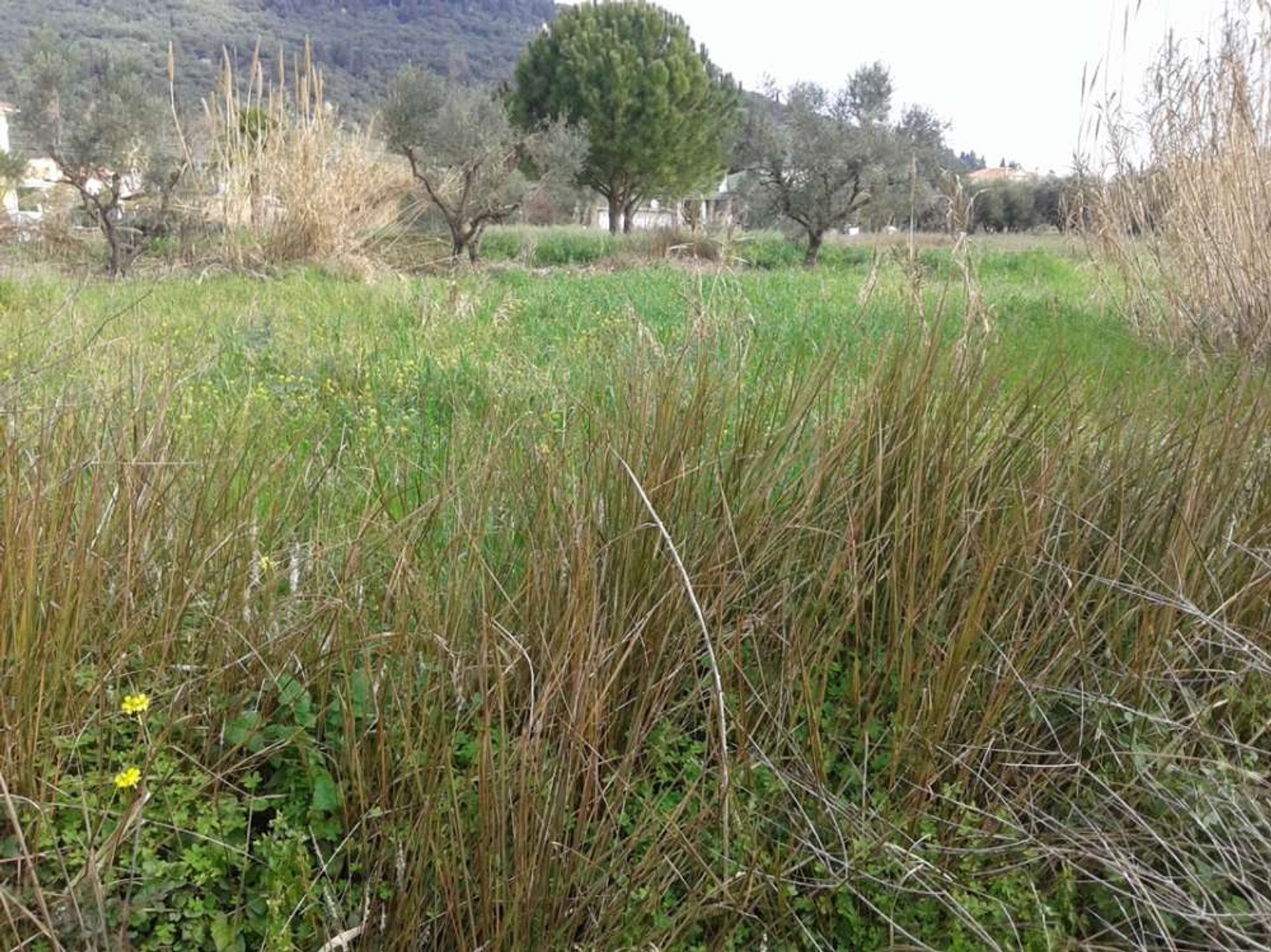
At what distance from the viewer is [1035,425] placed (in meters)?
1.79

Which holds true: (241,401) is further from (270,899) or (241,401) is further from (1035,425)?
(1035,425)

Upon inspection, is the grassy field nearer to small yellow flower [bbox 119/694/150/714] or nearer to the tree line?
small yellow flower [bbox 119/694/150/714]

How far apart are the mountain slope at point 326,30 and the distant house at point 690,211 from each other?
1421 centimetres

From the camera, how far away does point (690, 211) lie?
284cm

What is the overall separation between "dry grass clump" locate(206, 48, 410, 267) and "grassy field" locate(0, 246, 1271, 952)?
22.9 ft

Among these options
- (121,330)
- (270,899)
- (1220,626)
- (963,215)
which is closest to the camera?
(270,899)

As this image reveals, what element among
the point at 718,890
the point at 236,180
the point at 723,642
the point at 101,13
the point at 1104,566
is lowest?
the point at 718,890

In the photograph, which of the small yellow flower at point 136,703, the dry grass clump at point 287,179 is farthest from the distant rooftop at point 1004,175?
the dry grass clump at point 287,179

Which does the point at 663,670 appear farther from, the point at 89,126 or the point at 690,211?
the point at 89,126

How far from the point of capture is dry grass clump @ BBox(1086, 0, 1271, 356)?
12.4 ft

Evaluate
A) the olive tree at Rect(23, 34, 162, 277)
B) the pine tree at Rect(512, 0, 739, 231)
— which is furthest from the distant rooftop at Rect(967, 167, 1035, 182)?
the pine tree at Rect(512, 0, 739, 231)

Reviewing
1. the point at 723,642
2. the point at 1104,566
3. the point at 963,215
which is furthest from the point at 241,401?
the point at 1104,566

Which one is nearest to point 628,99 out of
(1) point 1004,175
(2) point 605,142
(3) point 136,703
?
(2) point 605,142

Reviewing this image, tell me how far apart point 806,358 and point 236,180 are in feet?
25.6
